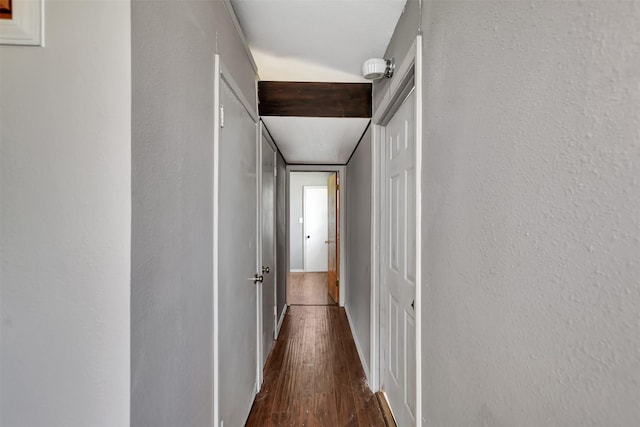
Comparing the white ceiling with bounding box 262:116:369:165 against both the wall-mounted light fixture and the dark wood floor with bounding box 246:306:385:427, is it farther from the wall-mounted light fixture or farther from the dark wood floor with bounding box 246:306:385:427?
the dark wood floor with bounding box 246:306:385:427

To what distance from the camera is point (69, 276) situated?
2.13ft

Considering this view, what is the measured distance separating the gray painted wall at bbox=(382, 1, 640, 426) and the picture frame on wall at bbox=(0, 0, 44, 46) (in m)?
1.04

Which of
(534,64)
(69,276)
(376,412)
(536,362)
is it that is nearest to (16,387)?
(69,276)

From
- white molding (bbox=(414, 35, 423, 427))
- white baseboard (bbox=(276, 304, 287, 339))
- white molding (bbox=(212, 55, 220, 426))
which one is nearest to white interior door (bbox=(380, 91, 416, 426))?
white molding (bbox=(414, 35, 423, 427))

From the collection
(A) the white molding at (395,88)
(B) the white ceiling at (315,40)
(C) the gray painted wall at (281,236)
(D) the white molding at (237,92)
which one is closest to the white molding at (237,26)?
(B) the white ceiling at (315,40)

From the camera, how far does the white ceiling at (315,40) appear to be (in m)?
1.43

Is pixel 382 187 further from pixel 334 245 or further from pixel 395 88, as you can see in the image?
pixel 334 245

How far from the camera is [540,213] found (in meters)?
0.56

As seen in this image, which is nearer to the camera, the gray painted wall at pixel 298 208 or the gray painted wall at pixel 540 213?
the gray painted wall at pixel 540 213

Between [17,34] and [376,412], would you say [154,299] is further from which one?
[376,412]

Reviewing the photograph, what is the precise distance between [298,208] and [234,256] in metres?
4.90

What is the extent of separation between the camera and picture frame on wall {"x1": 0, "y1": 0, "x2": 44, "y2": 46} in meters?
0.63

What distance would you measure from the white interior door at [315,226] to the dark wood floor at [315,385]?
3073 millimetres

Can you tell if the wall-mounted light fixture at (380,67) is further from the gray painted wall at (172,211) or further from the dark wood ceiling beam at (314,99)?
the gray painted wall at (172,211)
